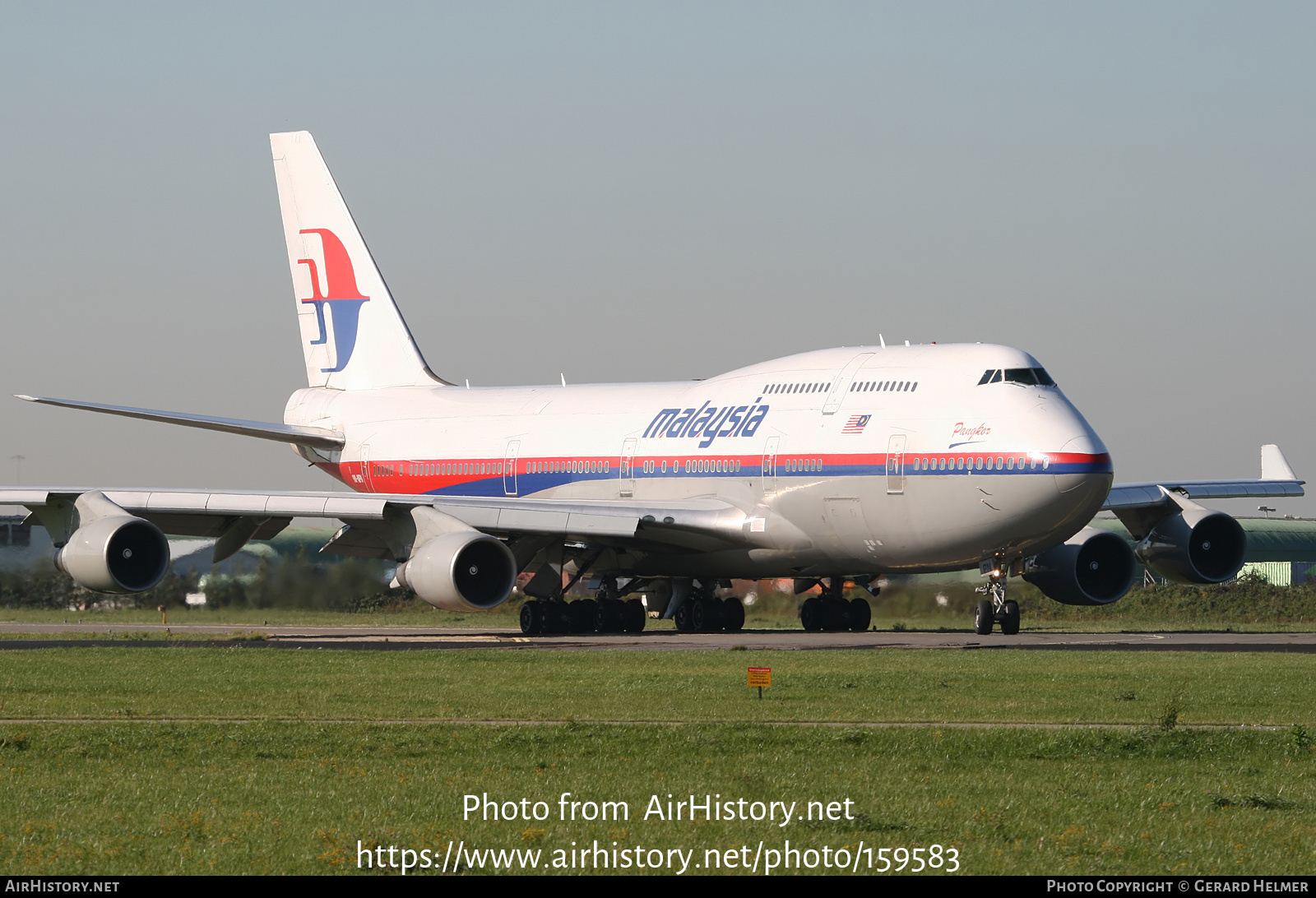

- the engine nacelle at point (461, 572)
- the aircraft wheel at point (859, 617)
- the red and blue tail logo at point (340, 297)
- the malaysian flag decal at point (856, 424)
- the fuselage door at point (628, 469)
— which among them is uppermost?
the red and blue tail logo at point (340, 297)

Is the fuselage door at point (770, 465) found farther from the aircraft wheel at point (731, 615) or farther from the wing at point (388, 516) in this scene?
Result: the aircraft wheel at point (731, 615)

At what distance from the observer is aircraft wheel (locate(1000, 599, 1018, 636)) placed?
30672mm

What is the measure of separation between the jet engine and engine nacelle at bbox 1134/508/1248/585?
45.1ft

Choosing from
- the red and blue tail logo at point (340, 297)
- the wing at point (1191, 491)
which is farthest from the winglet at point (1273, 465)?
the red and blue tail logo at point (340, 297)

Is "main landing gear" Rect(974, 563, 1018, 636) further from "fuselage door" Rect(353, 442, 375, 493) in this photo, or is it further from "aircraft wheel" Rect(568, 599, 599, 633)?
"fuselage door" Rect(353, 442, 375, 493)

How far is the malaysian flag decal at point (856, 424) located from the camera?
31.3 m

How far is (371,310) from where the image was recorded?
44.2 m

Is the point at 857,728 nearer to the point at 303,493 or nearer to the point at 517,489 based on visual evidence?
the point at 303,493

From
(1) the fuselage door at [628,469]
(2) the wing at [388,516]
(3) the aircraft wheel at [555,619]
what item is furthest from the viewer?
(1) the fuselage door at [628,469]

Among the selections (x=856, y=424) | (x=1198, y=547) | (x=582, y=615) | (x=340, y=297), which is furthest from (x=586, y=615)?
(x=340, y=297)

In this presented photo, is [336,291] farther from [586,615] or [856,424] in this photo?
[856,424]

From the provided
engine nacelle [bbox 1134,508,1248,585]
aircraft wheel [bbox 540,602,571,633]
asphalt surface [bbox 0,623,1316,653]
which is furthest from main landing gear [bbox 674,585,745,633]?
engine nacelle [bbox 1134,508,1248,585]

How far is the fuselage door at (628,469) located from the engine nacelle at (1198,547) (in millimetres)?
10674
